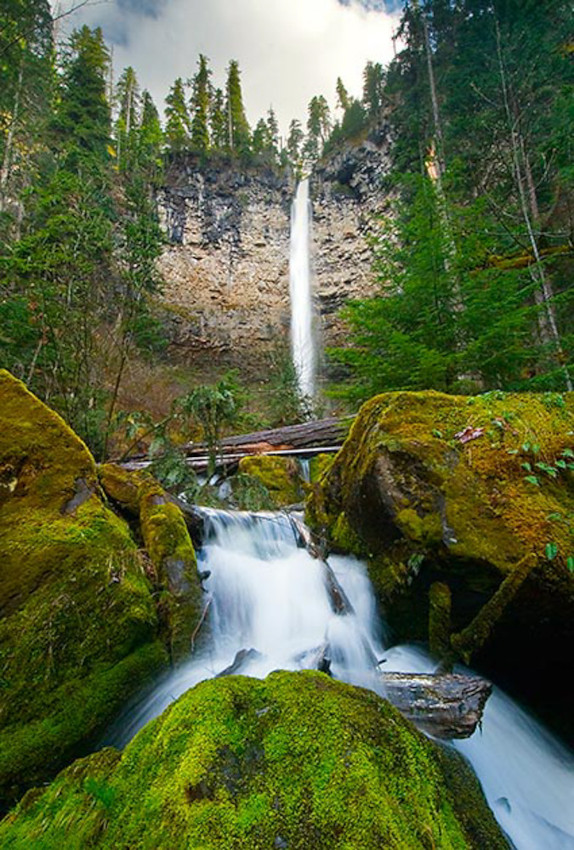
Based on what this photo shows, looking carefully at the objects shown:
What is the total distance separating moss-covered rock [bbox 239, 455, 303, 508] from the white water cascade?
9.16 ft

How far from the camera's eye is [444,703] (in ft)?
6.87

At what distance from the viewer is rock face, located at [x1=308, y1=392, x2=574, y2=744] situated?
2635mm

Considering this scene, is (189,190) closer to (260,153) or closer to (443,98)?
(260,153)

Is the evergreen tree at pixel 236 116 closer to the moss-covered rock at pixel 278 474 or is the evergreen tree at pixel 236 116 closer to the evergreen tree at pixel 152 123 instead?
the evergreen tree at pixel 152 123

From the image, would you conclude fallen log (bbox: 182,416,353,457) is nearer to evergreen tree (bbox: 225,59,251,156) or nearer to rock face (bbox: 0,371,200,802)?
rock face (bbox: 0,371,200,802)

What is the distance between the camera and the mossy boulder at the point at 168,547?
2934 millimetres

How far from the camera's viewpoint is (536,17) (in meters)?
11.3

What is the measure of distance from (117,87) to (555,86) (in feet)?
111

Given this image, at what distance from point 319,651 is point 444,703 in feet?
3.37

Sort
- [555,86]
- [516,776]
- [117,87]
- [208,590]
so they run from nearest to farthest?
[516,776], [208,590], [555,86], [117,87]

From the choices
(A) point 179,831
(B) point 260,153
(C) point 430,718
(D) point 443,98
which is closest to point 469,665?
(C) point 430,718

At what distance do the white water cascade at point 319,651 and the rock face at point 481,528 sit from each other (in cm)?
28

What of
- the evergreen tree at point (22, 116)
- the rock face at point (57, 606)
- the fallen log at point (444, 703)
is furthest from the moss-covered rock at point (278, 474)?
the evergreen tree at point (22, 116)

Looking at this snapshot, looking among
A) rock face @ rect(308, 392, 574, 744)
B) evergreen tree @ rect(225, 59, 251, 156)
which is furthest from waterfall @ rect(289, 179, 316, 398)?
rock face @ rect(308, 392, 574, 744)
